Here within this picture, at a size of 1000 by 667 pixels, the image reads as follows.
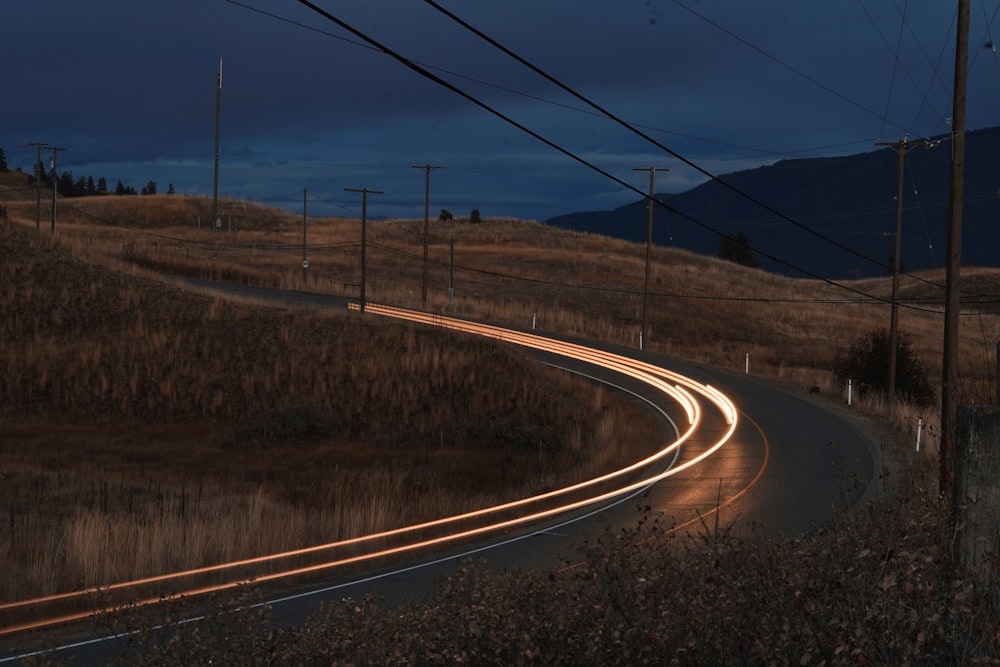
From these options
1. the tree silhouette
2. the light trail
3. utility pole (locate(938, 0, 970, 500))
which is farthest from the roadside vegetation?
the tree silhouette

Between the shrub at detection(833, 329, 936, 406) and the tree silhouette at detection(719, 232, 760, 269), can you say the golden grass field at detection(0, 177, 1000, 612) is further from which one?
the tree silhouette at detection(719, 232, 760, 269)

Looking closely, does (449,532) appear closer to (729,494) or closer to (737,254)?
(729,494)

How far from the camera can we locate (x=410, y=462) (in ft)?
92.0

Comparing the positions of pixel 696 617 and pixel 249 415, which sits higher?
pixel 696 617

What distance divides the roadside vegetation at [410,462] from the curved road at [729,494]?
982 millimetres

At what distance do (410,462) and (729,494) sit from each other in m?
9.70

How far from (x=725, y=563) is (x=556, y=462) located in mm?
21193

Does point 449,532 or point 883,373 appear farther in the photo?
point 883,373

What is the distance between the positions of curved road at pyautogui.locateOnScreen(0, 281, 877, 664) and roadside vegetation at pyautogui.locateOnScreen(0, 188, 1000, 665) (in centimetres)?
98

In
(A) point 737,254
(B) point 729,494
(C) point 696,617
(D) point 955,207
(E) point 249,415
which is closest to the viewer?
(C) point 696,617

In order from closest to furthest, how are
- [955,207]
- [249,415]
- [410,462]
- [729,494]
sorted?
[955,207] < [729,494] < [410,462] < [249,415]

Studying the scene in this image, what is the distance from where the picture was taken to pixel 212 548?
15.0 meters

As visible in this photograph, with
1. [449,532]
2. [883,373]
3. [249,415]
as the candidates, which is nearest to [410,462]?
[249,415]

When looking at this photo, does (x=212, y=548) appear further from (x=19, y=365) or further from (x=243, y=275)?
(x=243, y=275)
